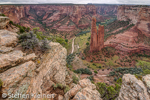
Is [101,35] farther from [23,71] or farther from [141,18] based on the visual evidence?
[23,71]

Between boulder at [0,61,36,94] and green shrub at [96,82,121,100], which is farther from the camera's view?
green shrub at [96,82,121,100]

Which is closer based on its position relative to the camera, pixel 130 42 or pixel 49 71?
pixel 49 71

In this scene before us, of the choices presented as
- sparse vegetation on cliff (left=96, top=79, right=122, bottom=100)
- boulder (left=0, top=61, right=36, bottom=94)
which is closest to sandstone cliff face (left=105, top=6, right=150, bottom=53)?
sparse vegetation on cliff (left=96, top=79, right=122, bottom=100)

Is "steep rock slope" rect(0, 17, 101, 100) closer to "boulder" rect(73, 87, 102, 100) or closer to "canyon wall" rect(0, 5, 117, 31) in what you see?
"boulder" rect(73, 87, 102, 100)

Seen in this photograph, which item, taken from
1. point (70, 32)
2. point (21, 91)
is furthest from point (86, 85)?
point (70, 32)

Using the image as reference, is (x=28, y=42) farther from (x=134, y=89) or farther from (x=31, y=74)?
(x=134, y=89)

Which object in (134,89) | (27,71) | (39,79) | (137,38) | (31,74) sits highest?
(137,38)

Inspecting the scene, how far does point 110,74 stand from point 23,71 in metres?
30.4

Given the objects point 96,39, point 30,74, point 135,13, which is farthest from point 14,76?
point 135,13

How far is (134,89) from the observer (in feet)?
23.3

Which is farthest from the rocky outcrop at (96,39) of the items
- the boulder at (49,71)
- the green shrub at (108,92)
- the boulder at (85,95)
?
the boulder at (85,95)

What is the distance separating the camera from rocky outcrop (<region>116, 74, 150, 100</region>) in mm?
6443

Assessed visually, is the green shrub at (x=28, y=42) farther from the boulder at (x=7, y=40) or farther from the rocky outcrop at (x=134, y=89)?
the rocky outcrop at (x=134, y=89)

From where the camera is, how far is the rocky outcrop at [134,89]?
21.1 ft
